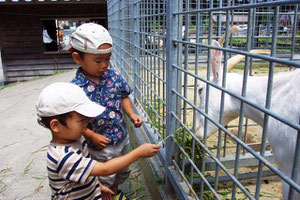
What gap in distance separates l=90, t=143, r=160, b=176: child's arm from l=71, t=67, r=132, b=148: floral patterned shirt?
533 millimetres

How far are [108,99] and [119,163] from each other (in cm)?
62

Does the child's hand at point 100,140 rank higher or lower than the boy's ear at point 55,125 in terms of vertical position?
lower

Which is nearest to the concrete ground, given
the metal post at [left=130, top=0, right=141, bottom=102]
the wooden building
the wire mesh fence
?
the wire mesh fence

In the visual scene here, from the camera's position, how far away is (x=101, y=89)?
2.09 metres

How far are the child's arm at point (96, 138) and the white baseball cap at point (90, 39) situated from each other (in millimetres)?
556

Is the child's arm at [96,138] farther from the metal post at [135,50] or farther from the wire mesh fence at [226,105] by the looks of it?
the metal post at [135,50]

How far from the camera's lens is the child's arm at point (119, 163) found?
1.59 meters

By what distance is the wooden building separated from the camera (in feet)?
41.5

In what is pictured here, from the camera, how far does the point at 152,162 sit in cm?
267

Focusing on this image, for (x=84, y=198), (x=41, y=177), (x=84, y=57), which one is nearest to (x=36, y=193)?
(x=41, y=177)

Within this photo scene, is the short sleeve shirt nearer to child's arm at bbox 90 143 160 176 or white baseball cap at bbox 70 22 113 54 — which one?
child's arm at bbox 90 143 160 176

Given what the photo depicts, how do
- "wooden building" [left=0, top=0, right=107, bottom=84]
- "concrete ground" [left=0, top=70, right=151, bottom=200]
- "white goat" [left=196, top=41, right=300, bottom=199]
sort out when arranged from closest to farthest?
"white goat" [left=196, top=41, right=300, bottom=199] < "concrete ground" [left=0, top=70, right=151, bottom=200] < "wooden building" [left=0, top=0, right=107, bottom=84]

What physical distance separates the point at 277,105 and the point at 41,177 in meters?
2.55

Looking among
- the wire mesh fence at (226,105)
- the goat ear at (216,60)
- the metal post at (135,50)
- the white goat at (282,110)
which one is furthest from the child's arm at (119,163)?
the metal post at (135,50)
